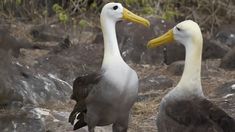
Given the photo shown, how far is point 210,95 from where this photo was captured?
7.61 meters

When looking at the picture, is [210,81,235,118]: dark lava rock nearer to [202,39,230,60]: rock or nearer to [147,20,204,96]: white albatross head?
[147,20,204,96]: white albatross head

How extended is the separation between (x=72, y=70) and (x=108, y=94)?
2909 millimetres

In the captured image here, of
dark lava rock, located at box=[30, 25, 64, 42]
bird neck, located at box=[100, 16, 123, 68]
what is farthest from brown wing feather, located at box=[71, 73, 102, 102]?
dark lava rock, located at box=[30, 25, 64, 42]

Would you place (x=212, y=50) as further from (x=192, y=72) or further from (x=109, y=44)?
(x=192, y=72)

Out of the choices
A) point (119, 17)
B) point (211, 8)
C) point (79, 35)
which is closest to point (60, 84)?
point (119, 17)

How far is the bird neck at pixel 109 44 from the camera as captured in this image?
5.92 metres

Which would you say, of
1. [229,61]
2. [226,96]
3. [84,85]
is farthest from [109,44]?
[229,61]

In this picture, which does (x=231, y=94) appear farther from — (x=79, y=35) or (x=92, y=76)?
(x=79, y=35)

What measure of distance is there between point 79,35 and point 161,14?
1309 mm

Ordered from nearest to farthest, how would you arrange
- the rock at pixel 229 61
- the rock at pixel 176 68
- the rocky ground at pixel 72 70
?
the rocky ground at pixel 72 70
the rock at pixel 176 68
the rock at pixel 229 61

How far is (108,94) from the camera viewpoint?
5719mm

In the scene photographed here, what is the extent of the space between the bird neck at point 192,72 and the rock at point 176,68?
311cm

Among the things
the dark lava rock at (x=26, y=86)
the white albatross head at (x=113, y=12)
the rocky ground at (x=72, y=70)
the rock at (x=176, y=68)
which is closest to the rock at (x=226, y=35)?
the rocky ground at (x=72, y=70)

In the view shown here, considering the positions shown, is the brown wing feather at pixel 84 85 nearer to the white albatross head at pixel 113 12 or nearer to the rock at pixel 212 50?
the white albatross head at pixel 113 12
